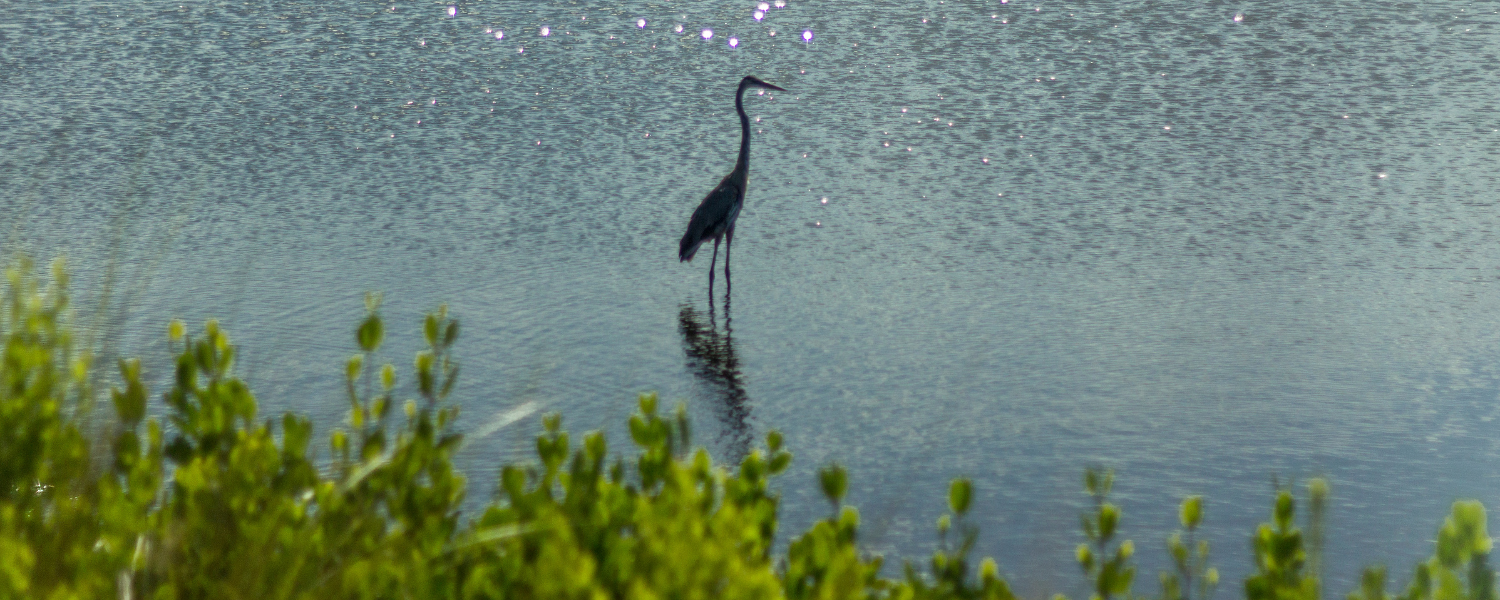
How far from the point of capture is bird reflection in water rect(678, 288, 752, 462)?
5.95 meters

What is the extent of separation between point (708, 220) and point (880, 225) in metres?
1.13

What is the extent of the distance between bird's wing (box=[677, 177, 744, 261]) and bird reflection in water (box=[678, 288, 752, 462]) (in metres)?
0.28

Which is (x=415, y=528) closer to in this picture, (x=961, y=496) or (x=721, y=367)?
(x=961, y=496)

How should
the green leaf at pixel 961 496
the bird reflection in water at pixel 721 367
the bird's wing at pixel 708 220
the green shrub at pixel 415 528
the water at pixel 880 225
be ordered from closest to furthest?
the green shrub at pixel 415 528 < the green leaf at pixel 961 496 < the water at pixel 880 225 < the bird reflection in water at pixel 721 367 < the bird's wing at pixel 708 220

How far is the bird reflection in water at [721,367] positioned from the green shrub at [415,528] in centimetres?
295

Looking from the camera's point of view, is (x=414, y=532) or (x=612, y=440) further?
(x=612, y=440)

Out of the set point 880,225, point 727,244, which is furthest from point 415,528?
point 880,225

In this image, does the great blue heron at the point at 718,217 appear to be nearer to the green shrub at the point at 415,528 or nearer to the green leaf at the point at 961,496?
the green shrub at the point at 415,528

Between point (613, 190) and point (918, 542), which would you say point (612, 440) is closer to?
point (918, 542)

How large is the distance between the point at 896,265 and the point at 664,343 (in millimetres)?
1495

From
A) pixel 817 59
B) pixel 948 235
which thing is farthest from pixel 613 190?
pixel 817 59

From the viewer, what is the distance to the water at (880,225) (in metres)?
5.70

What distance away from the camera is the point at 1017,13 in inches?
514

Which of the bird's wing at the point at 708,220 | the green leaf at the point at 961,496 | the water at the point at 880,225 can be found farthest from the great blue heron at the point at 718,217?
the green leaf at the point at 961,496
